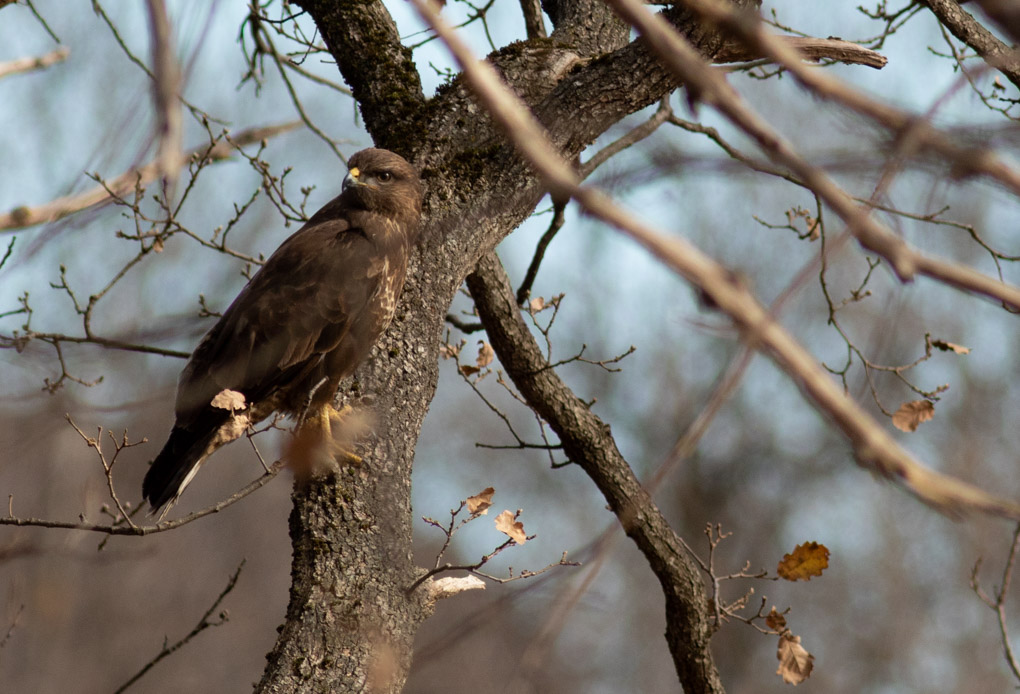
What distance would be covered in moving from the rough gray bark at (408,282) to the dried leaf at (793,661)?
16.1 inches

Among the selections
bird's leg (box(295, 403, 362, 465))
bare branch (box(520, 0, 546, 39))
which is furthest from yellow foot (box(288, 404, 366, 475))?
bare branch (box(520, 0, 546, 39))

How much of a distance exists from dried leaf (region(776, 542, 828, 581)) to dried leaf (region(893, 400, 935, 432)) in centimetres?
60

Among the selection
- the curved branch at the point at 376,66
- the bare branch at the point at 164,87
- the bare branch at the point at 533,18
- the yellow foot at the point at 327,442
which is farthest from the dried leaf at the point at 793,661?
the bare branch at the point at 164,87

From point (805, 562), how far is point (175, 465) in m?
2.59

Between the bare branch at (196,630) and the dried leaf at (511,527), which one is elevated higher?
the dried leaf at (511,527)

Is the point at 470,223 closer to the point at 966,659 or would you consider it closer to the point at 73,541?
the point at 73,541

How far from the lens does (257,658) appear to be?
18.8 metres

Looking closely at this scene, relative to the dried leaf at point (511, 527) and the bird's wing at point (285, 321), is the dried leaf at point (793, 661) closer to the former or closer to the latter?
the dried leaf at point (511, 527)

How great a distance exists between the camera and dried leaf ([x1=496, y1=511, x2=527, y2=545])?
3.12 m

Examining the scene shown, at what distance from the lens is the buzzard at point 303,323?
3.66 meters

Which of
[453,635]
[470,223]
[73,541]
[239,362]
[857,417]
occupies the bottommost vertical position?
[453,635]

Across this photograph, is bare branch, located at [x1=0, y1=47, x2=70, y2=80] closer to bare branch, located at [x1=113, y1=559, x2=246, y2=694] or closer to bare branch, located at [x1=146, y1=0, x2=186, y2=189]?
bare branch, located at [x1=113, y1=559, x2=246, y2=694]

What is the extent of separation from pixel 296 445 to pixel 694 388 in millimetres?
15794

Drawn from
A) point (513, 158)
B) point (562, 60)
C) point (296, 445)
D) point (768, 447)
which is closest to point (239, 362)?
point (296, 445)
